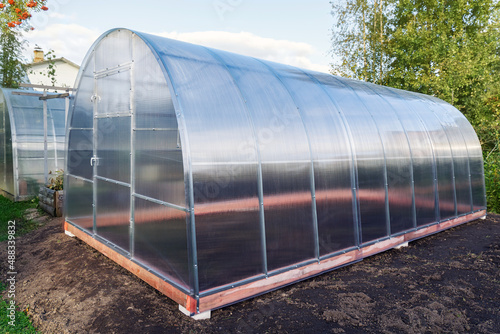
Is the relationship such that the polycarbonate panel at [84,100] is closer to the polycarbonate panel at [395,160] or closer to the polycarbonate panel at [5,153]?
the polycarbonate panel at [395,160]

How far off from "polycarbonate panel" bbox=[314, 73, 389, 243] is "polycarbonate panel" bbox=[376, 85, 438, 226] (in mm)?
1324

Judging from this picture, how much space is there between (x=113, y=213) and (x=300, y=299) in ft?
11.0

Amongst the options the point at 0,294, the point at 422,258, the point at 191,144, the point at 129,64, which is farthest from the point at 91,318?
the point at 422,258

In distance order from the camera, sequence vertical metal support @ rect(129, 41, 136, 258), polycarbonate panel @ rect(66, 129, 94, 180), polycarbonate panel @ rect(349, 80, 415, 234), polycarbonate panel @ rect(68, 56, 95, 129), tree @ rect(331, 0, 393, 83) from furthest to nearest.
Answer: tree @ rect(331, 0, 393, 83), polycarbonate panel @ rect(349, 80, 415, 234), polycarbonate panel @ rect(66, 129, 94, 180), polycarbonate panel @ rect(68, 56, 95, 129), vertical metal support @ rect(129, 41, 136, 258)

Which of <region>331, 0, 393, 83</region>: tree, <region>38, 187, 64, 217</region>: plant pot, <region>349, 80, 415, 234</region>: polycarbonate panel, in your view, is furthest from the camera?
<region>331, 0, 393, 83</region>: tree

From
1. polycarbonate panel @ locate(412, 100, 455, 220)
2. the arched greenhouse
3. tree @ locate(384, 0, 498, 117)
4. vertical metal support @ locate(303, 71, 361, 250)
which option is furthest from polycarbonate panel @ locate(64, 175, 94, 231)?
tree @ locate(384, 0, 498, 117)

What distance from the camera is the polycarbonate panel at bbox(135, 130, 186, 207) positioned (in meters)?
4.29

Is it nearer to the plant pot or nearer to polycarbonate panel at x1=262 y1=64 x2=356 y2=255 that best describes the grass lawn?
the plant pot

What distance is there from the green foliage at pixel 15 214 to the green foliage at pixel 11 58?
27.1ft

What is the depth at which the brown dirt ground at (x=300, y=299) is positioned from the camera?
4094 millimetres

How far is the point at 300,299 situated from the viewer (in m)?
4.73

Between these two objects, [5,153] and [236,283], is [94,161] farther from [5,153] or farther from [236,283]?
[5,153]

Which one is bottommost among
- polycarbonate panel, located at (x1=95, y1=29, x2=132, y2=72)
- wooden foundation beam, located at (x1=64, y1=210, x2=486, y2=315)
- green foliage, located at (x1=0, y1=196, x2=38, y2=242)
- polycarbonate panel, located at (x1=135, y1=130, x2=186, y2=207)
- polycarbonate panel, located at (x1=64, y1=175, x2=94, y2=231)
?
wooden foundation beam, located at (x1=64, y1=210, x2=486, y2=315)

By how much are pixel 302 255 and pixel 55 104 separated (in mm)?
10854
